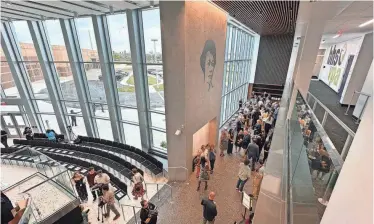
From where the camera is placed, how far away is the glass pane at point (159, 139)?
Result: 10.8 metres

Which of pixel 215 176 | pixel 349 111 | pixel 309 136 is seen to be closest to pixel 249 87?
pixel 349 111

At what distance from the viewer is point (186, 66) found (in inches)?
270

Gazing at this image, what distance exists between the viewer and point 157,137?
35.8ft

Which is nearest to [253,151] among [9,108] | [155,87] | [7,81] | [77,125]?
[155,87]

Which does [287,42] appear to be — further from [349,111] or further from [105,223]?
[105,223]

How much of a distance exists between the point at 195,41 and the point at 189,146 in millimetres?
4346

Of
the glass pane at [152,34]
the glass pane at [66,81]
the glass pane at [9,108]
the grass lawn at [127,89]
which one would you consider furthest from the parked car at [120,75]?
the glass pane at [9,108]

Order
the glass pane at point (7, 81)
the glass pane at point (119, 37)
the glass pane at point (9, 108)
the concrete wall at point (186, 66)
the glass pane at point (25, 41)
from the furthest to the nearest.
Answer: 1. the glass pane at point (9, 108)
2. the glass pane at point (7, 81)
3. the glass pane at point (25, 41)
4. the glass pane at point (119, 37)
5. the concrete wall at point (186, 66)

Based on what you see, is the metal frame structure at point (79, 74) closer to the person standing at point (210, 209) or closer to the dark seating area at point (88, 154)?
the dark seating area at point (88, 154)

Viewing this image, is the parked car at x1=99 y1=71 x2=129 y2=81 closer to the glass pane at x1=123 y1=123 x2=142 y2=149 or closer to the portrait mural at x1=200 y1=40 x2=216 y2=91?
the glass pane at x1=123 y1=123 x2=142 y2=149

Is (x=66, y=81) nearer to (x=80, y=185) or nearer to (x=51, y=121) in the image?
(x=51, y=121)

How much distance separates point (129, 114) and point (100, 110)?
216cm

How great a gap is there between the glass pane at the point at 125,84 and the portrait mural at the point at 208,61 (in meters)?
4.18

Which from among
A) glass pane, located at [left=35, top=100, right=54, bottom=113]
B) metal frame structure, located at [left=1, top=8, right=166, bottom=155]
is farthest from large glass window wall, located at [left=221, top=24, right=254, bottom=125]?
glass pane, located at [left=35, top=100, right=54, bottom=113]
